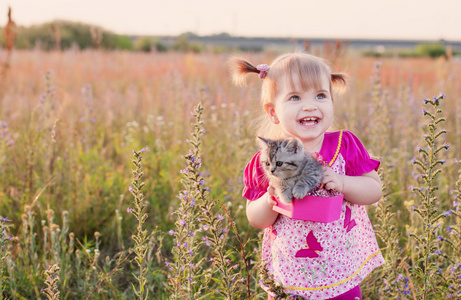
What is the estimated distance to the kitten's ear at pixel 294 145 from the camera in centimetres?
177

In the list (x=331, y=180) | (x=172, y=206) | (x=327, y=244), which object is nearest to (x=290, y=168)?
(x=331, y=180)

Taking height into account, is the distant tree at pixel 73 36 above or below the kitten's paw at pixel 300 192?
above

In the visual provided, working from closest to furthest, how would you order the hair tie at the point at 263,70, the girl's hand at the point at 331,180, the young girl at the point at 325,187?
1. the girl's hand at the point at 331,180
2. the young girl at the point at 325,187
3. the hair tie at the point at 263,70

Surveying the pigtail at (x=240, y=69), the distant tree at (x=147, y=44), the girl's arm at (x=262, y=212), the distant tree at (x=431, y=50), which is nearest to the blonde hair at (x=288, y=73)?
the pigtail at (x=240, y=69)

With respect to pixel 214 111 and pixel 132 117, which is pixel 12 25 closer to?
pixel 132 117

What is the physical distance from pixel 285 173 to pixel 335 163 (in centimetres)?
41

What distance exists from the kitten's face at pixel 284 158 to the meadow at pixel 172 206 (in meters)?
0.32

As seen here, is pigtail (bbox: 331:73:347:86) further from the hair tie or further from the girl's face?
the hair tie

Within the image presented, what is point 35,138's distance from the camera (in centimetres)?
368

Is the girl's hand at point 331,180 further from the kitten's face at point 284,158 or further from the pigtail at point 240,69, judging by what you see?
the pigtail at point 240,69

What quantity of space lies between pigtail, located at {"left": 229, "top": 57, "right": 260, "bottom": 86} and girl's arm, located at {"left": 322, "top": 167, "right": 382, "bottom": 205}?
0.72 m

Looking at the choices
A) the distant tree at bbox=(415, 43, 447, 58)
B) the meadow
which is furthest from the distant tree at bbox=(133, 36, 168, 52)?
the meadow

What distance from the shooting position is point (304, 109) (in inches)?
79.3

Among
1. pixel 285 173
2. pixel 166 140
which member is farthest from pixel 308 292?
pixel 166 140
